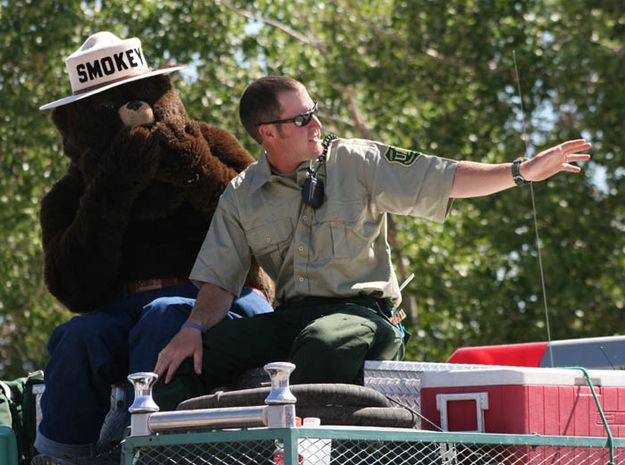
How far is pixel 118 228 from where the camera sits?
15.1 ft

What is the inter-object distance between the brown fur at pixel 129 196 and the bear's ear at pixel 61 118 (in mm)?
63

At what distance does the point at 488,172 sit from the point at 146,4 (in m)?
9.21

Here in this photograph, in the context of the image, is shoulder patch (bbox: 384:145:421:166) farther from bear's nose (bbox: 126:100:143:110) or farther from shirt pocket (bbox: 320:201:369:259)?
bear's nose (bbox: 126:100:143:110)

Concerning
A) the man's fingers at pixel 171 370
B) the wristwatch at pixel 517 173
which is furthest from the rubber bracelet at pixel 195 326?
the wristwatch at pixel 517 173

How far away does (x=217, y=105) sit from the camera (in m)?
12.6

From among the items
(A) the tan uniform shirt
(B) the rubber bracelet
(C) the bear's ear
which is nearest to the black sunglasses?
(A) the tan uniform shirt

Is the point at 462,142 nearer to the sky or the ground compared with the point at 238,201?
nearer to the sky

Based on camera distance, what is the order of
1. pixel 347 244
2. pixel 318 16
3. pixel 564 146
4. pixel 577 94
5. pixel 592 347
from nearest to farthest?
1. pixel 564 146
2. pixel 347 244
3. pixel 592 347
4. pixel 577 94
5. pixel 318 16

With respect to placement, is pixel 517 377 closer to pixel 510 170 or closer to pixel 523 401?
pixel 523 401

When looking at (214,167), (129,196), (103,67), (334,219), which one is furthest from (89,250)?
(334,219)

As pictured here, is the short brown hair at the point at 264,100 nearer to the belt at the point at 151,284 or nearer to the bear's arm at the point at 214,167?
the bear's arm at the point at 214,167

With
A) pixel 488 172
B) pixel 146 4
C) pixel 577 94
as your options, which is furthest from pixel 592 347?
pixel 146 4

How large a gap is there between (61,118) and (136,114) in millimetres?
361

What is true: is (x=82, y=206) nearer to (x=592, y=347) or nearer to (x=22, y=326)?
(x=592, y=347)
